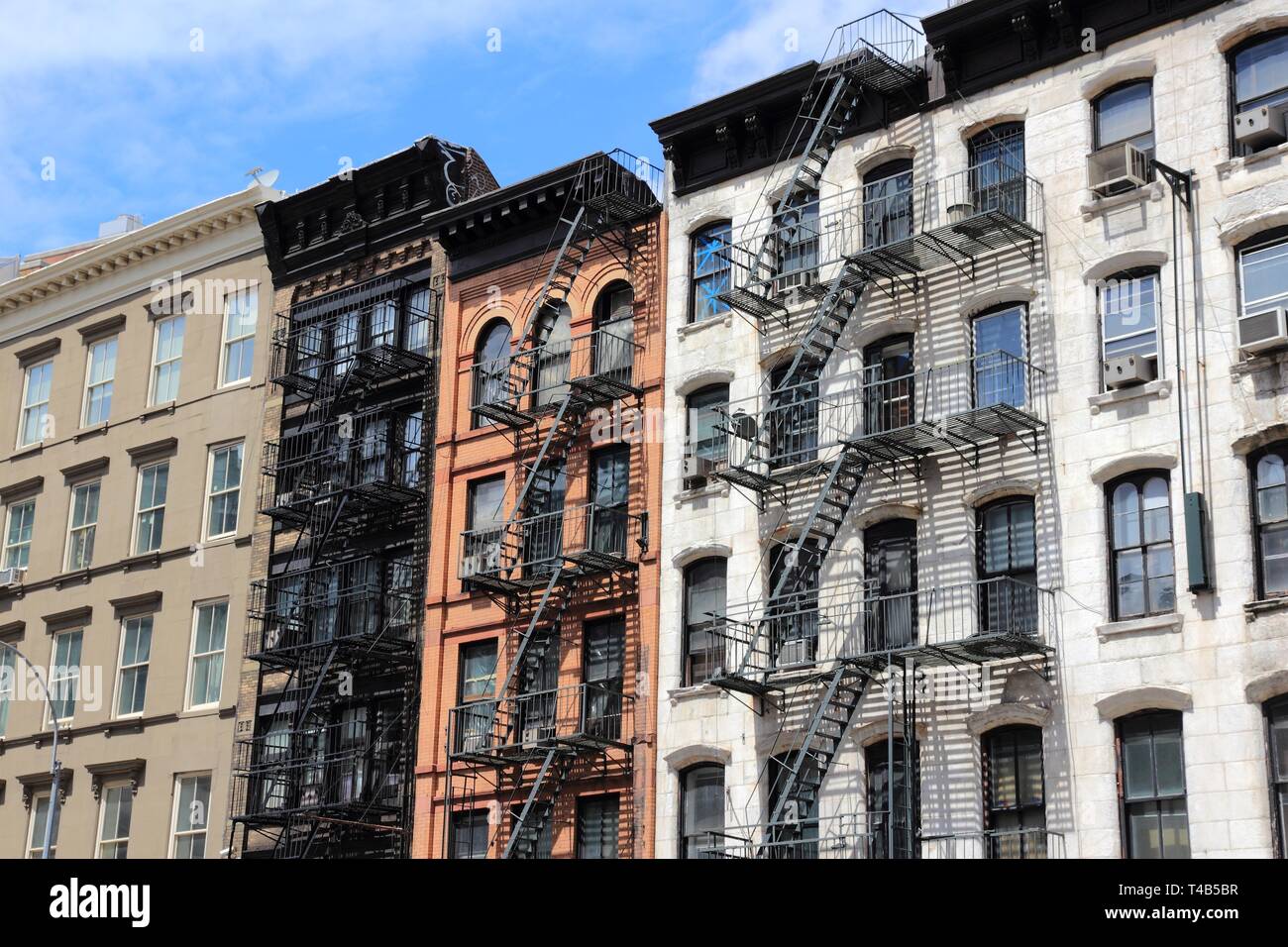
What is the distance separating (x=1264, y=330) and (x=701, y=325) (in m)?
11.5

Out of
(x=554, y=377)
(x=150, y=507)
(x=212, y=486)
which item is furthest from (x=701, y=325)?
(x=150, y=507)

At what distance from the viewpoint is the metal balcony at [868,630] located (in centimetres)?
2680

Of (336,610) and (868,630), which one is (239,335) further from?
(868,630)

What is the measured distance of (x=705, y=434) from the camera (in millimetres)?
33156

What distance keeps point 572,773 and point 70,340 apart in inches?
909

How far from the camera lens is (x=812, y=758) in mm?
29094

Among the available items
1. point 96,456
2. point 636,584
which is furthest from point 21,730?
point 636,584

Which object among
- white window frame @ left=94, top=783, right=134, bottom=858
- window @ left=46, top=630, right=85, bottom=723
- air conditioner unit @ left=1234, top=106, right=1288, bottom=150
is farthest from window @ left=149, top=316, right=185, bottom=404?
air conditioner unit @ left=1234, top=106, right=1288, bottom=150

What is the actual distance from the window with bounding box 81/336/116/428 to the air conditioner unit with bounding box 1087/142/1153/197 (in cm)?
2805

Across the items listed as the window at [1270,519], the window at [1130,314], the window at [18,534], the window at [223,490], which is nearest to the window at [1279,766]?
the window at [1270,519]

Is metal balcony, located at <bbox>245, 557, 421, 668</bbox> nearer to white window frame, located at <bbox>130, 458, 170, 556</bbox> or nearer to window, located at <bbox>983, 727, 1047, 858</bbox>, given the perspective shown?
white window frame, located at <bbox>130, 458, 170, 556</bbox>

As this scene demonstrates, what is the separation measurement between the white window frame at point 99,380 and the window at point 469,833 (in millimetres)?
17850

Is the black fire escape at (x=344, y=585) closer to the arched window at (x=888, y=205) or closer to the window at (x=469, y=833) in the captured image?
the window at (x=469, y=833)
